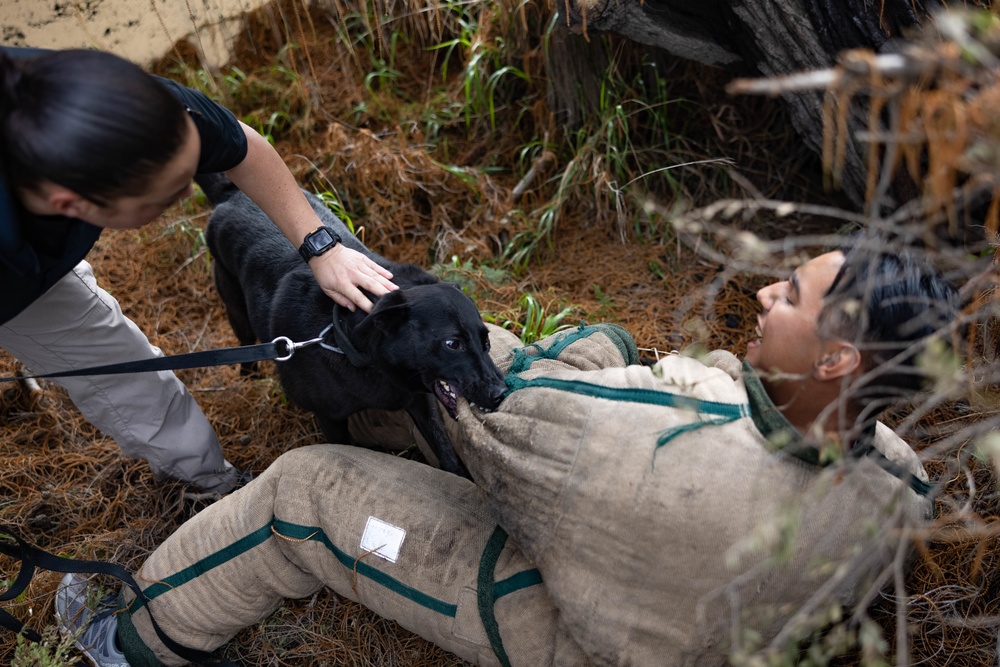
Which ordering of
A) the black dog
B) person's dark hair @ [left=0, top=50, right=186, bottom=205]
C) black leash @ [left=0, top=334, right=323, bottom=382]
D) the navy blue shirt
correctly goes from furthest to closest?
the black dog < black leash @ [left=0, top=334, right=323, bottom=382] < the navy blue shirt < person's dark hair @ [left=0, top=50, right=186, bottom=205]

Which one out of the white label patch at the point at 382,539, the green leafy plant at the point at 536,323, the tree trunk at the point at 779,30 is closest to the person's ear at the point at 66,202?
the white label patch at the point at 382,539

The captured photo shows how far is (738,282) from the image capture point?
358 cm

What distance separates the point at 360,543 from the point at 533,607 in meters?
0.54

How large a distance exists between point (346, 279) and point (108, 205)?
2.86ft

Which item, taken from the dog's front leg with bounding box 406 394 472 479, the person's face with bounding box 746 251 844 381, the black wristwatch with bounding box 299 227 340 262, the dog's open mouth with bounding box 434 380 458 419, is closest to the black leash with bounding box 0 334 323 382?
the black wristwatch with bounding box 299 227 340 262

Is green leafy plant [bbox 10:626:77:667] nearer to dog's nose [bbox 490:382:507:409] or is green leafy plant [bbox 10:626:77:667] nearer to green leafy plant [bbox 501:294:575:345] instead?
dog's nose [bbox 490:382:507:409]

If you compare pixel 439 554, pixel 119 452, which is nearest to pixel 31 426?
pixel 119 452

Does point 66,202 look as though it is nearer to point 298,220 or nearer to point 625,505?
point 298,220

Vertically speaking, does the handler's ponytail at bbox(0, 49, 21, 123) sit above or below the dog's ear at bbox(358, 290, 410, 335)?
above

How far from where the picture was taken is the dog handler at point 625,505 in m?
1.71

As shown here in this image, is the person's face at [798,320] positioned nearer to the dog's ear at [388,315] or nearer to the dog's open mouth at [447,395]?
the dog's open mouth at [447,395]

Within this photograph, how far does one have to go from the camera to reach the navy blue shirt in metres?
1.76

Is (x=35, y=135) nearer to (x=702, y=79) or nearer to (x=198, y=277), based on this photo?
(x=198, y=277)

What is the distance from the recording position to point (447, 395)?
2.41 metres
